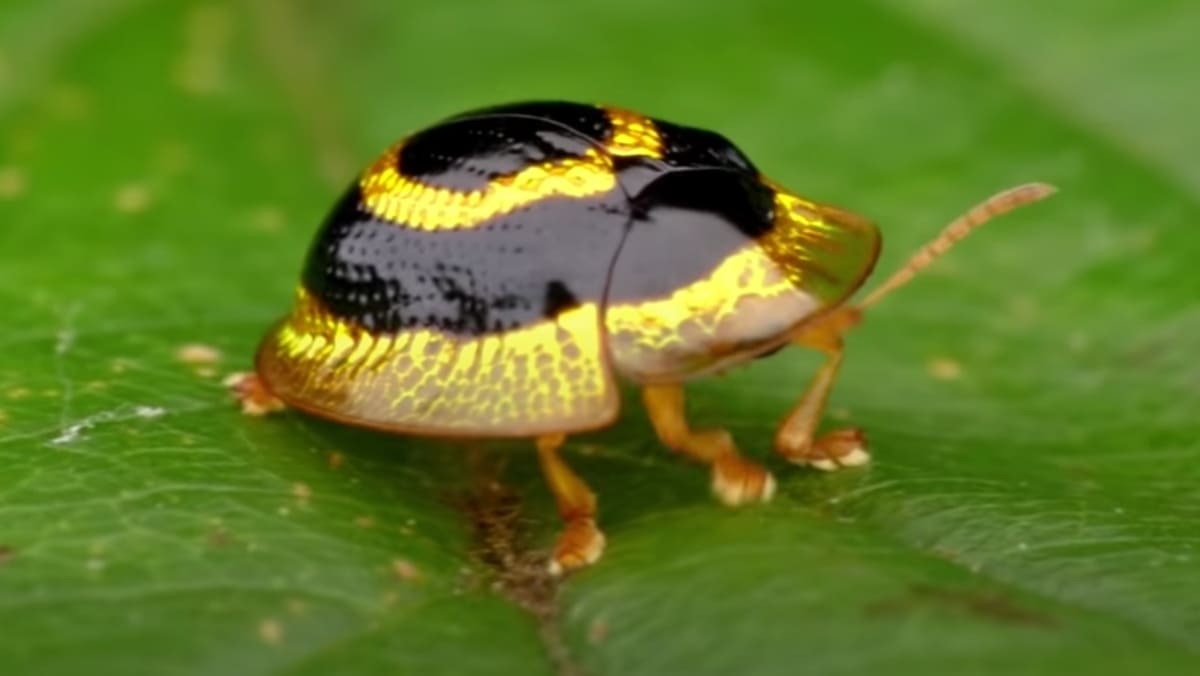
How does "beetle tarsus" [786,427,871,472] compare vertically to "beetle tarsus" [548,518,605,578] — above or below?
above

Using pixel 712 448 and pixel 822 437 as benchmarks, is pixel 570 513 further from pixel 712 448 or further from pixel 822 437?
pixel 822 437

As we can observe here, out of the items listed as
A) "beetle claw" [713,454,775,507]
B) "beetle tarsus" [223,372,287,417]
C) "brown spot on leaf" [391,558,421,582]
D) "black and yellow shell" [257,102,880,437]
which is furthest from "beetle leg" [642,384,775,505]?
"beetle tarsus" [223,372,287,417]

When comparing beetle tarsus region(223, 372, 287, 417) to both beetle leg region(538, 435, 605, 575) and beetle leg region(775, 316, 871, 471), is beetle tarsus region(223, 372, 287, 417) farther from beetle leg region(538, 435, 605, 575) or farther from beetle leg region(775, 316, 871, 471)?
beetle leg region(775, 316, 871, 471)

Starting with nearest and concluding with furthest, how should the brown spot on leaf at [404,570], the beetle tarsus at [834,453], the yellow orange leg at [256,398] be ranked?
the brown spot on leaf at [404,570], the beetle tarsus at [834,453], the yellow orange leg at [256,398]

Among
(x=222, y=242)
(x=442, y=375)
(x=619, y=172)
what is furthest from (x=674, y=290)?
(x=222, y=242)

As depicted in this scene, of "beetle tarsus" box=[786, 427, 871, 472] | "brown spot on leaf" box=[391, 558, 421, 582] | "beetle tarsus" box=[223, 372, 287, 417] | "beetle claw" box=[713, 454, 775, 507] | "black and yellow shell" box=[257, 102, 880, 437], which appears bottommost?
"brown spot on leaf" box=[391, 558, 421, 582]

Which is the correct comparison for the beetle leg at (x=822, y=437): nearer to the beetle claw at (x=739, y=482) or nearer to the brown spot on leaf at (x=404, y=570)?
the beetle claw at (x=739, y=482)

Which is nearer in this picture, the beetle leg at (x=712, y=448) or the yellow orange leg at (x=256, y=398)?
the beetle leg at (x=712, y=448)

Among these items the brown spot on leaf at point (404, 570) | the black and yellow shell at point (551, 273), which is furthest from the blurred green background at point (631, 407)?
the black and yellow shell at point (551, 273)
